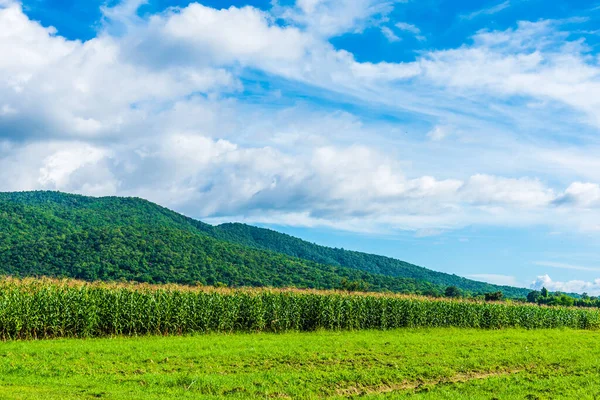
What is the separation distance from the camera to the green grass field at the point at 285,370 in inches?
554

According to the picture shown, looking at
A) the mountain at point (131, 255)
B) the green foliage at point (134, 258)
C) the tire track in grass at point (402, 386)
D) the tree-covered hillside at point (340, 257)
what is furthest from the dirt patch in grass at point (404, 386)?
the tree-covered hillside at point (340, 257)

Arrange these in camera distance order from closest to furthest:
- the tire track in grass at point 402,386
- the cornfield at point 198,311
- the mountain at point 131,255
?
the tire track in grass at point 402,386 < the cornfield at point 198,311 < the mountain at point 131,255

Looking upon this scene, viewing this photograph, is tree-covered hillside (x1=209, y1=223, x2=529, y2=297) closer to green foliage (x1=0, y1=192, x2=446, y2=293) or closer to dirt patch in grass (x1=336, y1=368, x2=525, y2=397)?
green foliage (x1=0, y1=192, x2=446, y2=293)

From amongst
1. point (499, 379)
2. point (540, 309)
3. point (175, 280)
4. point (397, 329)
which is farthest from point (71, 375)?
point (175, 280)

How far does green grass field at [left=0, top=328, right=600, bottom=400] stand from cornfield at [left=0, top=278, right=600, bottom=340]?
1679 mm

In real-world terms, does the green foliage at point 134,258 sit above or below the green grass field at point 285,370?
above

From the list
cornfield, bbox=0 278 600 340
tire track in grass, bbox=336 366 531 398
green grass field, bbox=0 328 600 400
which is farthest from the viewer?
cornfield, bbox=0 278 600 340

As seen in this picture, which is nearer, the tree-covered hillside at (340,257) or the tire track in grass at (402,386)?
the tire track in grass at (402,386)

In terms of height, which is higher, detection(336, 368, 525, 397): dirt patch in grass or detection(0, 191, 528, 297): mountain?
detection(0, 191, 528, 297): mountain

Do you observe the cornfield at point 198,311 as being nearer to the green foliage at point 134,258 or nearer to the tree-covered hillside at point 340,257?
the green foliage at point 134,258

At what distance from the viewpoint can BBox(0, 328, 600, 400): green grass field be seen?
14062mm

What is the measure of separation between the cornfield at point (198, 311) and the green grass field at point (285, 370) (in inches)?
66.1

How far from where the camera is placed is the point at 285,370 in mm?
17312

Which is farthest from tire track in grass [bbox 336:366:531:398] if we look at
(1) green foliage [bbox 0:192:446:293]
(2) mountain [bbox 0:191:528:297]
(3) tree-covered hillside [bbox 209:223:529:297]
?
(3) tree-covered hillside [bbox 209:223:529:297]
